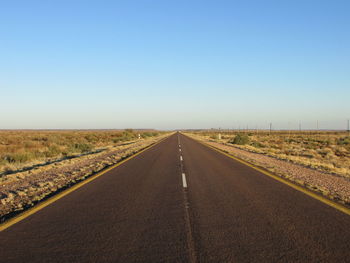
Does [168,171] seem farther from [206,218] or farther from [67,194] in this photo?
[206,218]

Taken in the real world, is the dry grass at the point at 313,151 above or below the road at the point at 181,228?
below

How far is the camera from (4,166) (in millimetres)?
14594

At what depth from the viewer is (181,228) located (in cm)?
484

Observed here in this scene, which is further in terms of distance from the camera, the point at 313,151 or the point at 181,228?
the point at 313,151

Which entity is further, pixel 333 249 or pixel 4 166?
pixel 4 166

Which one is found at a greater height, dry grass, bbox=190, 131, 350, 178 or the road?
the road

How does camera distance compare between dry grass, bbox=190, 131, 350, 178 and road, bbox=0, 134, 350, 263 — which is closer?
road, bbox=0, 134, 350, 263

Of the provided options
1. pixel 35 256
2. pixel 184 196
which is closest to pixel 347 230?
pixel 184 196

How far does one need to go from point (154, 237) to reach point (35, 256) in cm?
167

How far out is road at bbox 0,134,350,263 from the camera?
3.83 meters

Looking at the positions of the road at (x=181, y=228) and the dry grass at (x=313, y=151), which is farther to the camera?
the dry grass at (x=313, y=151)

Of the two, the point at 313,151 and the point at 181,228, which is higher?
the point at 181,228

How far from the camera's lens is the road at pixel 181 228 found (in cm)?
383

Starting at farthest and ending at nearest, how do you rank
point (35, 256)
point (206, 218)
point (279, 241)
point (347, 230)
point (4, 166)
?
1. point (4, 166)
2. point (206, 218)
3. point (347, 230)
4. point (279, 241)
5. point (35, 256)
